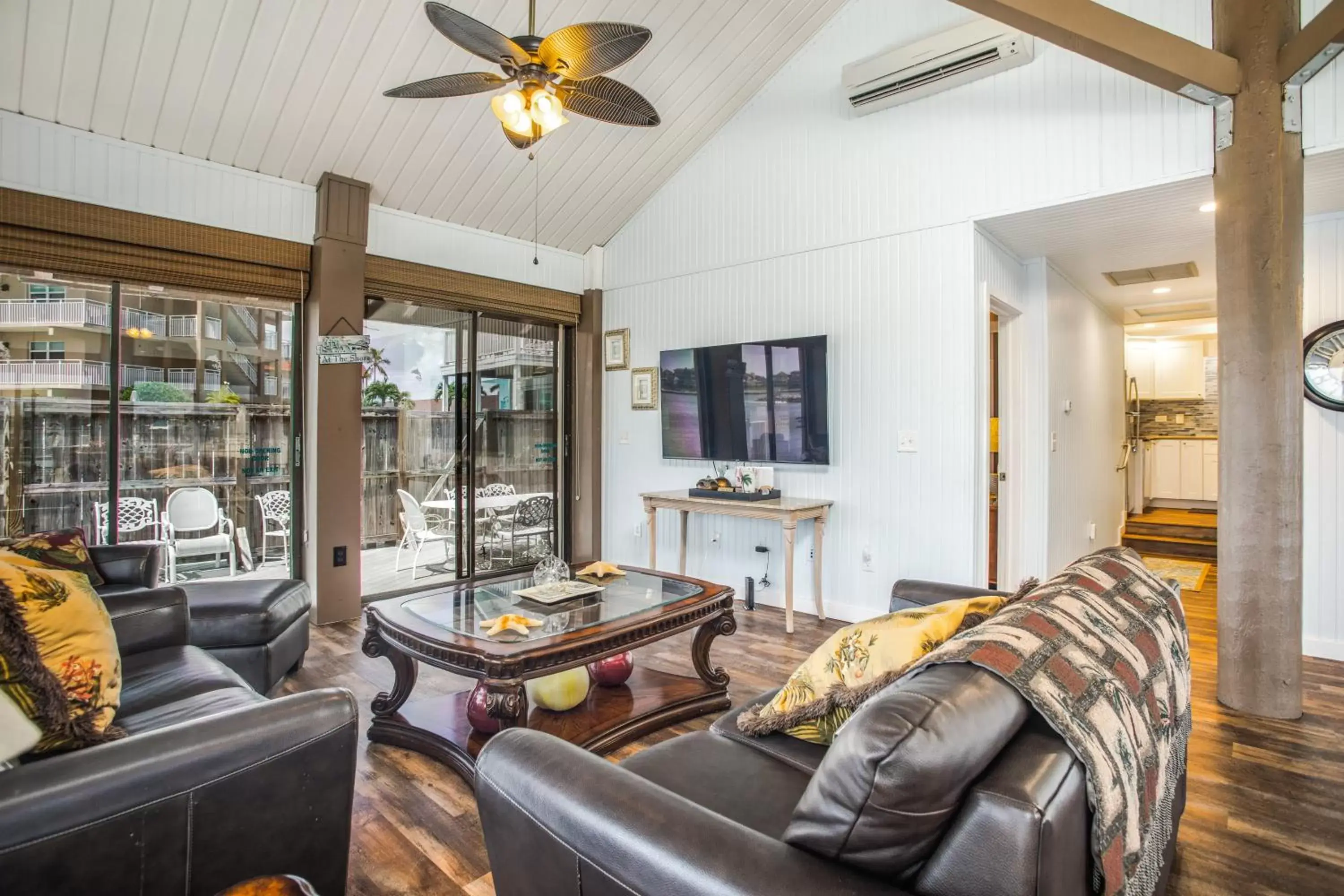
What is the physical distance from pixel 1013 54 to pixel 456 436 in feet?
14.0

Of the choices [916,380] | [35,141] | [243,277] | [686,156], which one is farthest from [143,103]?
[916,380]

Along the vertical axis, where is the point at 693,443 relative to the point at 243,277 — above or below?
below

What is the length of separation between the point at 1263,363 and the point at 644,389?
150 inches

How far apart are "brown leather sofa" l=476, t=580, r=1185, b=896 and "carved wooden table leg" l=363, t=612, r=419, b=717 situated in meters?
1.57

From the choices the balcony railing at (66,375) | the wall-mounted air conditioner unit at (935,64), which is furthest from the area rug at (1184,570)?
the balcony railing at (66,375)

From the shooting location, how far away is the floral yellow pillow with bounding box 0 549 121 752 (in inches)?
49.8

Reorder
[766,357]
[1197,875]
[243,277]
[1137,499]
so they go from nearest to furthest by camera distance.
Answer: [1197,875]
[243,277]
[766,357]
[1137,499]

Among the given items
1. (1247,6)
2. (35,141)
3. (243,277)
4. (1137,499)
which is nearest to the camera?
(1247,6)

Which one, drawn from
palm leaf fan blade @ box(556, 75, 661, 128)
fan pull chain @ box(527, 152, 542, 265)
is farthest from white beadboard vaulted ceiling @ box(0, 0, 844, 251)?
palm leaf fan blade @ box(556, 75, 661, 128)

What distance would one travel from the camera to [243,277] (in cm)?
399

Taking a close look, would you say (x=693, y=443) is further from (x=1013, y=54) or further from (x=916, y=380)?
(x=1013, y=54)

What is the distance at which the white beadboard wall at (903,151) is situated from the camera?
3342 mm

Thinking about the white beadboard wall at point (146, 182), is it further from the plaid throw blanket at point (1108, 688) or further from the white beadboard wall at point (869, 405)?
the plaid throw blanket at point (1108, 688)

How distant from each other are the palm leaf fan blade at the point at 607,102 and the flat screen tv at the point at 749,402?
1.83m
